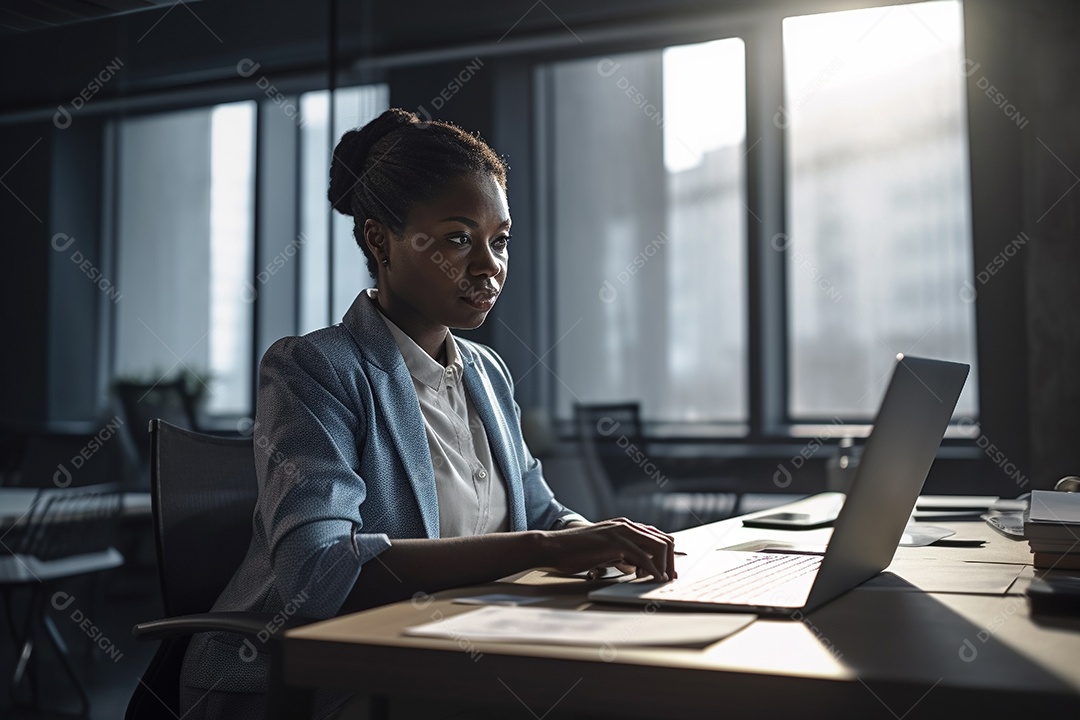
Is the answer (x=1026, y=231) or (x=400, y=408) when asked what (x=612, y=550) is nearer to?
(x=400, y=408)

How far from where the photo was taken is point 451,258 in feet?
4.92

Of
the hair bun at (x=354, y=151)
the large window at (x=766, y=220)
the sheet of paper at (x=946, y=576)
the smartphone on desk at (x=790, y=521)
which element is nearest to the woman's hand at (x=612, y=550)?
the sheet of paper at (x=946, y=576)

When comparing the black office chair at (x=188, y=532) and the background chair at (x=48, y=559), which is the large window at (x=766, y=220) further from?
the black office chair at (x=188, y=532)

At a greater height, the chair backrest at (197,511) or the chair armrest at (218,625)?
the chair backrest at (197,511)

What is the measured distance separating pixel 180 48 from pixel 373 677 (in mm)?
2466

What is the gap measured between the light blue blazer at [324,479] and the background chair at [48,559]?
1.13 meters

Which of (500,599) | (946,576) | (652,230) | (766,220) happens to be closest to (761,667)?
(500,599)

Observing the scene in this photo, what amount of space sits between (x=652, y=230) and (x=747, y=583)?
417cm

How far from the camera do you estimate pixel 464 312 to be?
1527 millimetres

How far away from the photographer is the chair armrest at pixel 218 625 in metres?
1.08

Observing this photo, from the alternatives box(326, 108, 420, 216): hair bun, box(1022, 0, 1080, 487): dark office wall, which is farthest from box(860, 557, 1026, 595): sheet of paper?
box(1022, 0, 1080, 487): dark office wall

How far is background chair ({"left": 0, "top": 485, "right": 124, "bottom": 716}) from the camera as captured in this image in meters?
2.20

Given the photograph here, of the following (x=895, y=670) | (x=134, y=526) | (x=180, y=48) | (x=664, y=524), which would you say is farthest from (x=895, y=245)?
(x=895, y=670)

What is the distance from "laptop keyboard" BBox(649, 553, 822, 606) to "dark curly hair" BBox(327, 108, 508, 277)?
2.44ft
